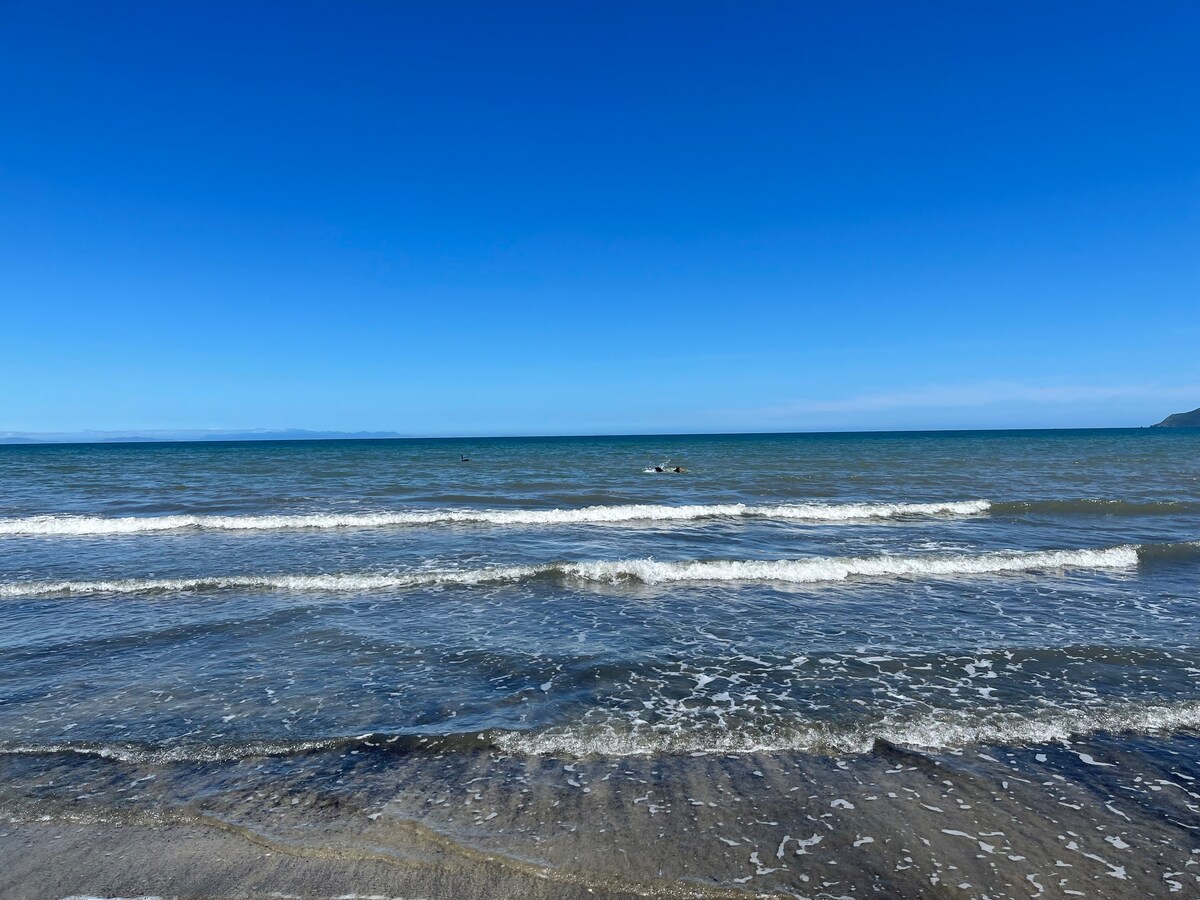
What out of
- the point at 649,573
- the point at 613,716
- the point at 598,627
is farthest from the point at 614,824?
the point at 649,573

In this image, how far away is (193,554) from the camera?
1703cm

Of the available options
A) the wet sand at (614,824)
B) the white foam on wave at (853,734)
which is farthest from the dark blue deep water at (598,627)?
the wet sand at (614,824)

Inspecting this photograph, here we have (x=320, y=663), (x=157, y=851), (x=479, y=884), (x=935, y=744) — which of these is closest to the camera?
(x=479, y=884)

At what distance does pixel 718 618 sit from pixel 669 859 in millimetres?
6709

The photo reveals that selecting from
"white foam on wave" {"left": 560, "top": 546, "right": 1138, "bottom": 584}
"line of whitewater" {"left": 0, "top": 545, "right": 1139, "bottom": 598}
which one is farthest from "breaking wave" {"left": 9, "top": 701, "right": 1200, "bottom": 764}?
"white foam on wave" {"left": 560, "top": 546, "right": 1138, "bottom": 584}

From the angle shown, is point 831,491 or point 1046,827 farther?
point 831,491

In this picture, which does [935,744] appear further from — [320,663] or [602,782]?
[320,663]

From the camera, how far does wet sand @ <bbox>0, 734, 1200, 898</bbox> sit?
181 inches

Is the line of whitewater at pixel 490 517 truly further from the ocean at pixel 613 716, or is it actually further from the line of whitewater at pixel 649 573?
the line of whitewater at pixel 649 573

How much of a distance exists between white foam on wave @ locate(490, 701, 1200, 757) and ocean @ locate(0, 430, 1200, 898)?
3cm

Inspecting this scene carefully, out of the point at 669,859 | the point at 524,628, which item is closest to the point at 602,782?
the point at 669,859

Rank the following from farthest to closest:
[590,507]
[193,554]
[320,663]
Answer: [590,507] → [193,554] → [320,663]

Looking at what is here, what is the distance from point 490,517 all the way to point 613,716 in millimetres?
16235

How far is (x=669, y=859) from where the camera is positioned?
4.80 m
